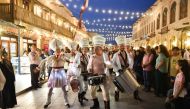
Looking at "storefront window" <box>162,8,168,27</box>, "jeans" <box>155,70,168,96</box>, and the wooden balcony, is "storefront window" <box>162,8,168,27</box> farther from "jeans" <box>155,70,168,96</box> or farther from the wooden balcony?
"jeans" <box>155,70,168,96</box>

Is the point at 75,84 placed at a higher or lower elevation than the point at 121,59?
lower

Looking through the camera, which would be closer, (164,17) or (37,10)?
(37,10)

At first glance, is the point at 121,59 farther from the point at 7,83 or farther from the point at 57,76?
the point at 7,83

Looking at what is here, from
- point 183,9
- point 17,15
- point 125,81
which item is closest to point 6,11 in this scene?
point 17,15

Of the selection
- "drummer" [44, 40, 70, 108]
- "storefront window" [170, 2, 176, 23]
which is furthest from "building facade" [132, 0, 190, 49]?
"drummer" [44, 40, 70, 108]

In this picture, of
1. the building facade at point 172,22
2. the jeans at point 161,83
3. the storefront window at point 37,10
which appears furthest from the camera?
the storefront window at point 37,10

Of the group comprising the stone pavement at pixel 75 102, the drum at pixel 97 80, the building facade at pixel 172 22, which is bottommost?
the stone pavement at pixel 75 102

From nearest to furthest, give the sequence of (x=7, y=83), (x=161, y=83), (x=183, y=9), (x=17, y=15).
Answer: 1. (x=7, y=83)
2. (x=161, y=83)
3. (x=17, y=15)
4. (x=183, y=9)

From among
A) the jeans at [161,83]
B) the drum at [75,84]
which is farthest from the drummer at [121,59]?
the jeans at [161,83]

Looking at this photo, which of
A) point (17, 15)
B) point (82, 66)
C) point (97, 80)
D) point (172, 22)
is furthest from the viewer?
point (172, 22)

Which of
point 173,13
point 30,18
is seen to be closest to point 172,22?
point 173,13

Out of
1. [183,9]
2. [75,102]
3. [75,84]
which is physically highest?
[183,9]

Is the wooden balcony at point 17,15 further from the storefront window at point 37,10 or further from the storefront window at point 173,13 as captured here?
the storefront window at point 173,13

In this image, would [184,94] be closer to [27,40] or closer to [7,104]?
[7,104]
